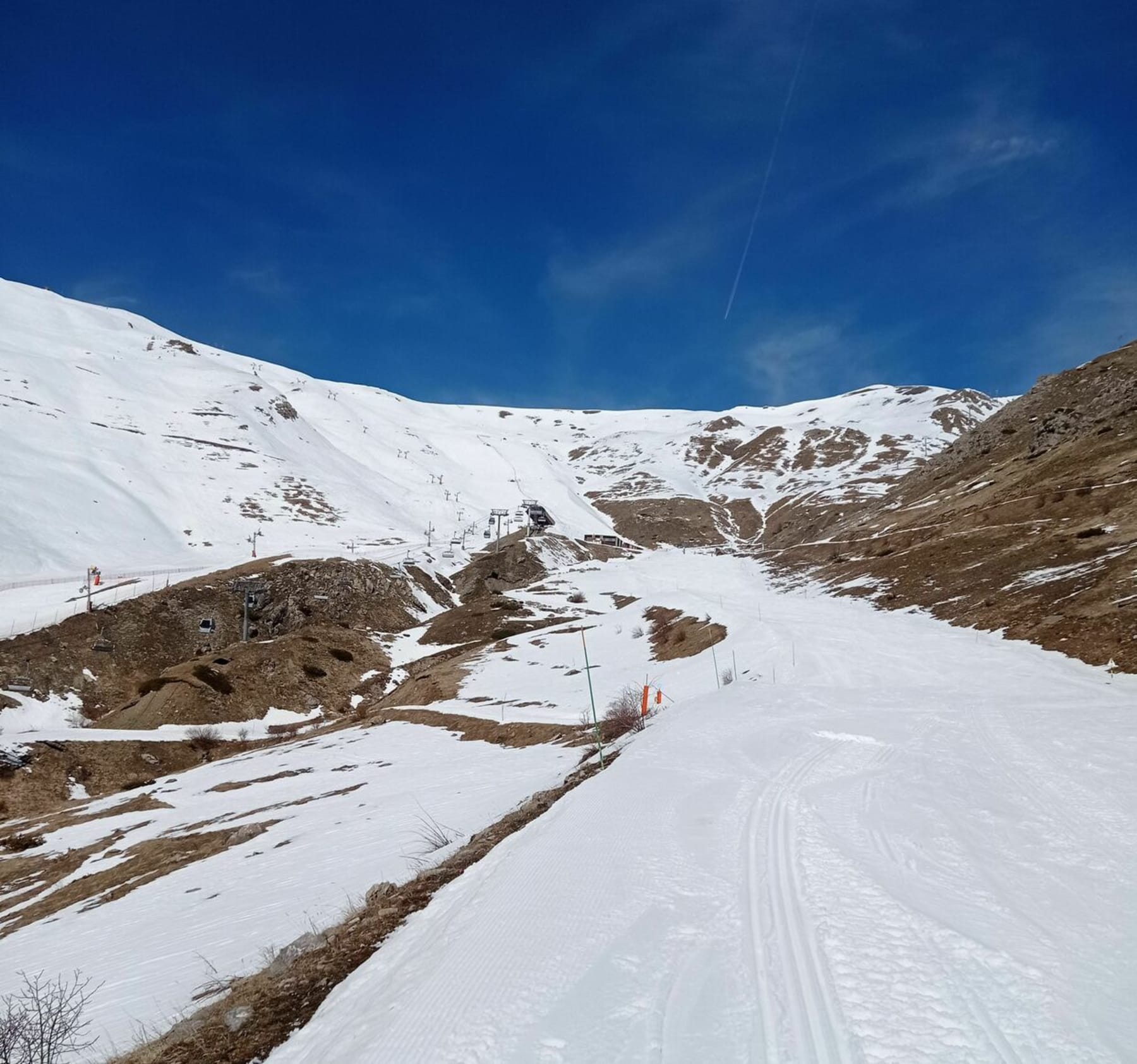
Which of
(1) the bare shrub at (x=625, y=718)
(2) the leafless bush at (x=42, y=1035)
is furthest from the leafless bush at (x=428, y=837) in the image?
(1) the bare shrub at (x=625, y=718)

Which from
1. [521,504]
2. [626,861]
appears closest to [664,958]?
[626,861]

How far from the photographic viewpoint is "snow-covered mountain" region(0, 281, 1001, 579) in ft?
234

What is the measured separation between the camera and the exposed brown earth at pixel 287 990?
4.66 m

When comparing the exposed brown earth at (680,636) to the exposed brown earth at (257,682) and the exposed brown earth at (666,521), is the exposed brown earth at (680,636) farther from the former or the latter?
the exposed brown earth at (666,521)

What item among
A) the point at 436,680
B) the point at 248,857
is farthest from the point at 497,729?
the point at 436,680

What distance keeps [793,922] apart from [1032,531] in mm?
33860

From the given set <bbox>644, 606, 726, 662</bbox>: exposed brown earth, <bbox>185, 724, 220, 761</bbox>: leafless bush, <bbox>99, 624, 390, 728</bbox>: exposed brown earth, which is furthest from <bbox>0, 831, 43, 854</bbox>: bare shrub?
<bbox>644, 606, 726, 662</bbox>: exposed brown earth

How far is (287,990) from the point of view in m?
5.34

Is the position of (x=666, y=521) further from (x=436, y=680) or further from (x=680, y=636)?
(x=680, y=636)

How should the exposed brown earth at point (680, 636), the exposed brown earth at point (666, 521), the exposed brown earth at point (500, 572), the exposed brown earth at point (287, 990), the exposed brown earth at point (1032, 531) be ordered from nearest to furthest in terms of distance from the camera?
the exposed brown earth at point (287, 990) → the exposed brown earth at point (1032, 531) → the exposed brown earth at point (680, 636) → the exposed brown earth at point (500, 572) → the exposed brown earth at point (666, 521)

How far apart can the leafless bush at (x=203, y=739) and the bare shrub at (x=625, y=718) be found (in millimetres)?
26207

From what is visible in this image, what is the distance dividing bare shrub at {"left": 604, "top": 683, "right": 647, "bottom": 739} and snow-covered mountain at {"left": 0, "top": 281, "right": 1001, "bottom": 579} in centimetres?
5832

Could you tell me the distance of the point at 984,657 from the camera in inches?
741

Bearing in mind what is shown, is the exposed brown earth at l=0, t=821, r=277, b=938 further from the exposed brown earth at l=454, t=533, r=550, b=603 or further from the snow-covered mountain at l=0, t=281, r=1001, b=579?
the exposed brown earth at l=454, t=533, r=550, b=603
